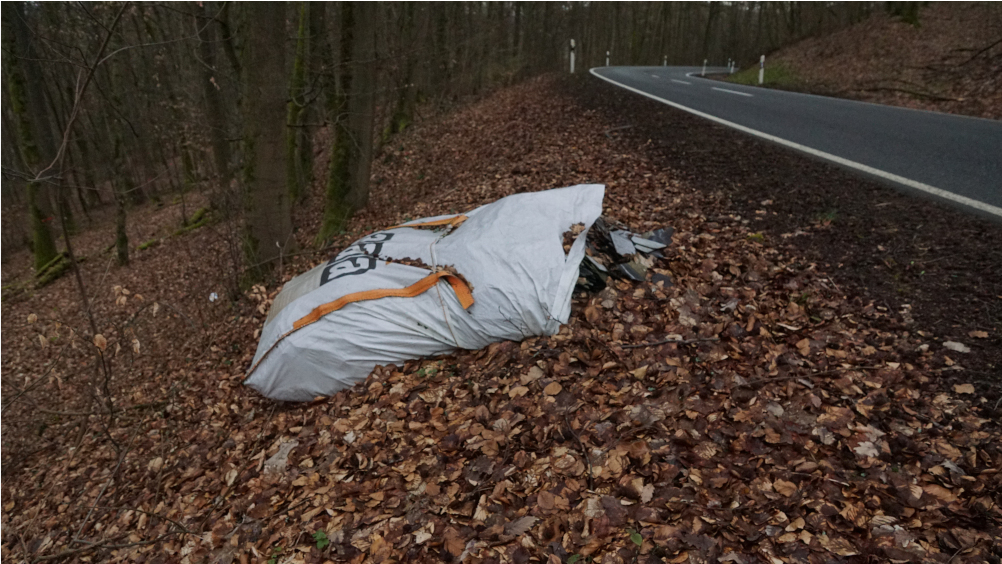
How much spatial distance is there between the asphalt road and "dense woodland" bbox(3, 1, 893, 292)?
602cm

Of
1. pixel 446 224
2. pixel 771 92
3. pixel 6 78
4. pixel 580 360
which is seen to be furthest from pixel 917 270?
pixel 6 78

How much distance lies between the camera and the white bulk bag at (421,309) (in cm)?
391

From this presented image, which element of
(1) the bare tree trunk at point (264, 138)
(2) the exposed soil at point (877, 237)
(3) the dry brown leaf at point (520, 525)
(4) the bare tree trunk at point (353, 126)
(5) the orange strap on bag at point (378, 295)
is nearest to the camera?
(3) the dry brown leaf at point (520, 525)

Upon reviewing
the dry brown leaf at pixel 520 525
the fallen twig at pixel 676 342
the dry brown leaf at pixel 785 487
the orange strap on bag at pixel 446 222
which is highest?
the orange strap on bag at pixel 446 222

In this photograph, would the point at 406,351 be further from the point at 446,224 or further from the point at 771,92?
the point at 771,92

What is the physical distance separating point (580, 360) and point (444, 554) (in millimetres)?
1557

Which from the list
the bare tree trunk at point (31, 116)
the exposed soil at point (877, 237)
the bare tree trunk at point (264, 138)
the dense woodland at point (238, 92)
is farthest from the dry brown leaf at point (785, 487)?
the bare tree trunk at point (31, 116)

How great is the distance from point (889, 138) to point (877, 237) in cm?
361

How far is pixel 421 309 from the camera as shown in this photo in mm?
4008

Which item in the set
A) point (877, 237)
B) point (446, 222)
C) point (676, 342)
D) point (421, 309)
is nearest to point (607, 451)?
point (676, 342)

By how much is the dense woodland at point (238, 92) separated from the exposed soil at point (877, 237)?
16.8ft

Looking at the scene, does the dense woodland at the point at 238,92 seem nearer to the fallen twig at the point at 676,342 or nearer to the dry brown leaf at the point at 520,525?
the dry brown leaf at the point at 520,525

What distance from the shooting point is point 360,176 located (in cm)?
930

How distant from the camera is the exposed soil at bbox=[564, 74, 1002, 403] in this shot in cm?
341
